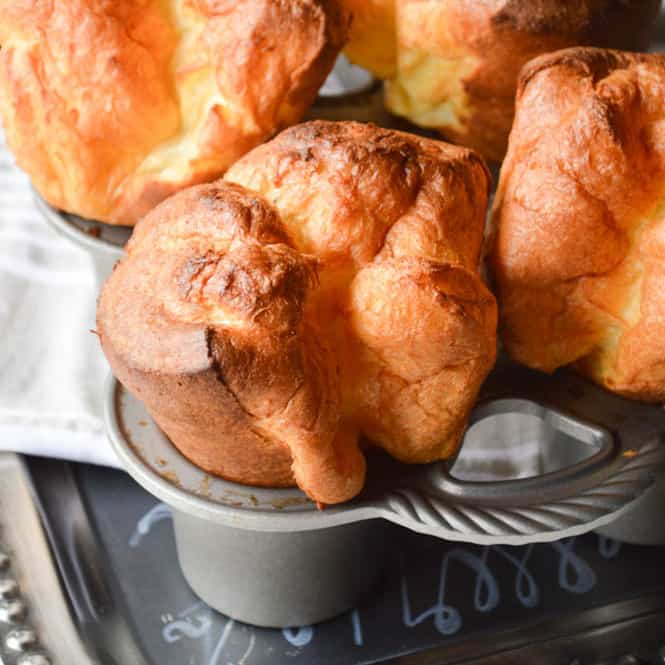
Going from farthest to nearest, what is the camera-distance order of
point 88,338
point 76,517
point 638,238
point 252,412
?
point 88,338
point 76,517
point 638,238
point 252,412

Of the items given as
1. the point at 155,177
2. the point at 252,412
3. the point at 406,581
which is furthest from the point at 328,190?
the point at 406,581

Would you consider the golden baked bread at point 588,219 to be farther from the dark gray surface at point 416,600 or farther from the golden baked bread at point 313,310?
the dark gray surface at point 416,600

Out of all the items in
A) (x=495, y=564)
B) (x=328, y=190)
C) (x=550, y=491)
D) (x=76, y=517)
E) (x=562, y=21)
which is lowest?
(x=76, y=517)

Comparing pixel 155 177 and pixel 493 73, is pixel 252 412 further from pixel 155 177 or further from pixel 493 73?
pixel 493 73

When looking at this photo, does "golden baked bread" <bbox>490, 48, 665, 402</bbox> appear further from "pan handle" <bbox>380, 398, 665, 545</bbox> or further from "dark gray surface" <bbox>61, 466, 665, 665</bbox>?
"dark gray surface" <bbox>61, 466, 665, 665</bbox>

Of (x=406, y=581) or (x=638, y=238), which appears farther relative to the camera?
(x=406, y=581)

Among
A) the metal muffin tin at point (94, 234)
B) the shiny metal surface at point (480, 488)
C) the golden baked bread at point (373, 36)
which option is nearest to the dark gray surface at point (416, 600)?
the shiny metal surface at point (480, 488)
